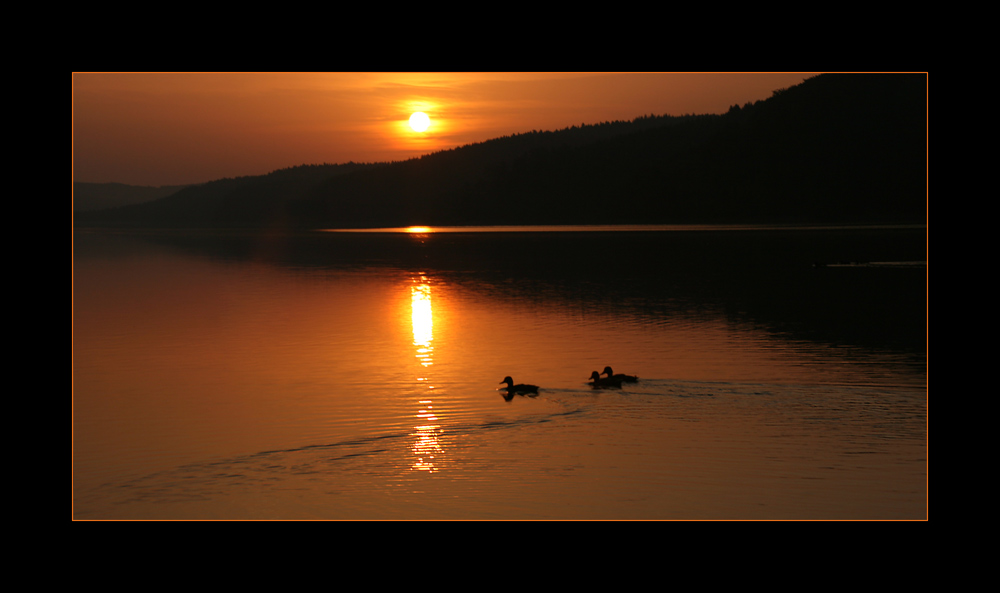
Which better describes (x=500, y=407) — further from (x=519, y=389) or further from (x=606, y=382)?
(x=606, y=382)

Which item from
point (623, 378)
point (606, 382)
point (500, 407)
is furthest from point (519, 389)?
point (623, 378)

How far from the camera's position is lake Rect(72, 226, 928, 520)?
1277cm

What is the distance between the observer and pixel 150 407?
723 inches

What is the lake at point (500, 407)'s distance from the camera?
12.8m

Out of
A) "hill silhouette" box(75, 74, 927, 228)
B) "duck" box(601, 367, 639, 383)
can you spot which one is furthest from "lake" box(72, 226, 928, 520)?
"hill silhouette" box(75, 74, 927, 228)

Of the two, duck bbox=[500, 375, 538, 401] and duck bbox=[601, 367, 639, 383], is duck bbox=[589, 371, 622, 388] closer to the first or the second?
duck bbox=[601, 367, 639, 383]

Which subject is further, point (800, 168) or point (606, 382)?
point (800, 168)

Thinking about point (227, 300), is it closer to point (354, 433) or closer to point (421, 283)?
point (421, 283)

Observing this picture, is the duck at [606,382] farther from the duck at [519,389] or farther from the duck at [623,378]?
the duck at [519,389]

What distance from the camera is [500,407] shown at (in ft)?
57.7

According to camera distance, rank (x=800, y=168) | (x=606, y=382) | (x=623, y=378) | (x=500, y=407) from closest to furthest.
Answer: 1. (x=500, y=407)
2. (x=606, y=382)
3. (x=623, y=378)
4. (x=800, y=168)

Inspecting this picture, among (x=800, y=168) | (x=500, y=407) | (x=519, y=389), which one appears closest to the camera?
(x=500, y=407)

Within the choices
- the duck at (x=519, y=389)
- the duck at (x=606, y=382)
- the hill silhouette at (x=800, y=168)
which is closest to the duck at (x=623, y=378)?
the duck at (x=606, y=382)

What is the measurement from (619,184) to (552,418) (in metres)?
175
